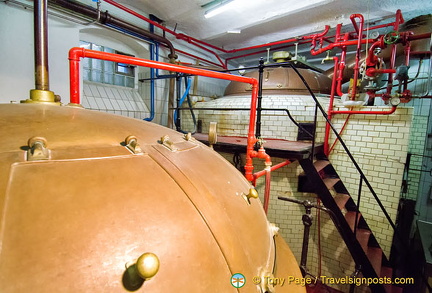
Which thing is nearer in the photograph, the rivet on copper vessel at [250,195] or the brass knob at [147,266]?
the brass knob at [147,266]

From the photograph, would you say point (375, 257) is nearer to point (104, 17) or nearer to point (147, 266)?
point (147, 266)

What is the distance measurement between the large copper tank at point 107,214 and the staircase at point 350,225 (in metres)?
2.18

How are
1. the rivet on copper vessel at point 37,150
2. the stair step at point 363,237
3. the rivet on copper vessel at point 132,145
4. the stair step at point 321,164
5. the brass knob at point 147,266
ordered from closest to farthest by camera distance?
the brass knob at point 147,266
the rivet on copper vessel at point 37,150
the rivet on copper vessel at point 132,145
the stair step at point 363,237
the stair step at point 321,164

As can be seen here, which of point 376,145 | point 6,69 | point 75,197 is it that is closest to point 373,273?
point 376,145

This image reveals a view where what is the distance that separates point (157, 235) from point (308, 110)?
3.72 m

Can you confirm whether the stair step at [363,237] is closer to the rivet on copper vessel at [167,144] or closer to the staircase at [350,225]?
the staircase at [350,225]

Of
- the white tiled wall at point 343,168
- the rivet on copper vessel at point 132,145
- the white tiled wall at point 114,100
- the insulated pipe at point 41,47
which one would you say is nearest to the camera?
the rivet on copper vessel at point 132,145

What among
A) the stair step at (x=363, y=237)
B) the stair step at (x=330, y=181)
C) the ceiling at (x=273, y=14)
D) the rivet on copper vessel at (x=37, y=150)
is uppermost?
the ceiling at (x=273, y=14)

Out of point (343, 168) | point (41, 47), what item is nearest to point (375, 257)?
point (343, 168)

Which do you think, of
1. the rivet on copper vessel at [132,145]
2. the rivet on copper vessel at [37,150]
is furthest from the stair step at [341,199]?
the rivet on copper vessel at [37,150]

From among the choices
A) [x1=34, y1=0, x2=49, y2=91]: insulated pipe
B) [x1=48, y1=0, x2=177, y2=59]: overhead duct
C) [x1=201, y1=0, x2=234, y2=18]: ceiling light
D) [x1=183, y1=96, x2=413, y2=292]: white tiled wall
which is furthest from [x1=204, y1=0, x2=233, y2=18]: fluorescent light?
[x1=34, y1=0, x2=49, y2=91]: insulated pipe

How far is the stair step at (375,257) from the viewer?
2887 millimetres

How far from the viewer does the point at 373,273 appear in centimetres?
282

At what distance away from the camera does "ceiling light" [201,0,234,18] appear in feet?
12.7
